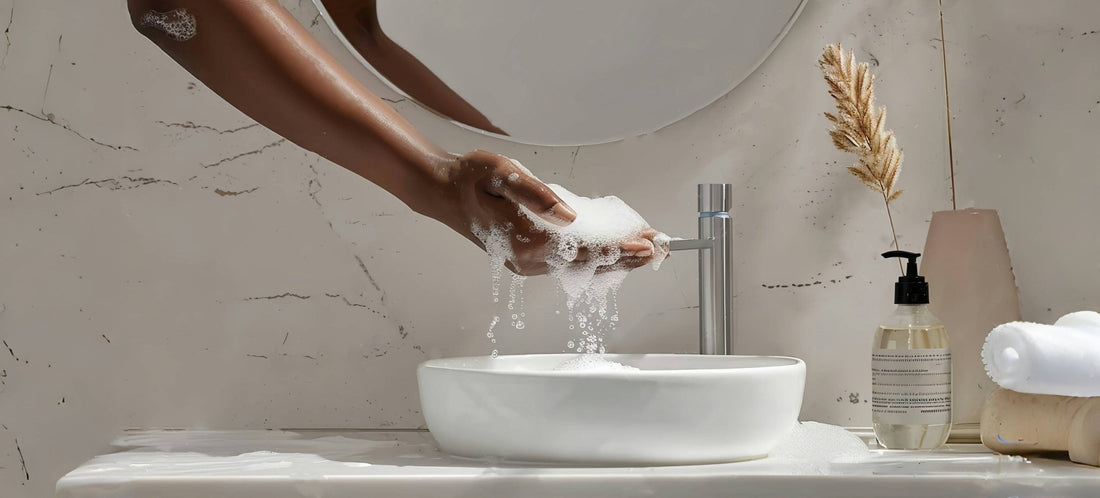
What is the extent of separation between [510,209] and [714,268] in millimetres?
249

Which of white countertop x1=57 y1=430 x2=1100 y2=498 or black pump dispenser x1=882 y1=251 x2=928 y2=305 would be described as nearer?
white countertop x1=57 y1=430 x2=1100 y2=498

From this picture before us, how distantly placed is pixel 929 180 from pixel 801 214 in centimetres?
14

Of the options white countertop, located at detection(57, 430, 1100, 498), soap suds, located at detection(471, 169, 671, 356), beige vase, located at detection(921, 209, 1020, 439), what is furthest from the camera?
beige vase, located at detection(921, 209, 1020, 439)

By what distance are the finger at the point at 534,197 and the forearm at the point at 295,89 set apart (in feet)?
0.23

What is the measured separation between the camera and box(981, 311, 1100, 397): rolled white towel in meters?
0.71


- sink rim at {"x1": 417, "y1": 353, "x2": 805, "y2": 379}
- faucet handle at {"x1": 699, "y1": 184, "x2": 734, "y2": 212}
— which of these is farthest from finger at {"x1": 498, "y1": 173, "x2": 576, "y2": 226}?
faucet handle at {"x1": 699, "y1": 184, "x2": 734, "y2": 212}

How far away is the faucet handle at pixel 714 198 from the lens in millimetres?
893

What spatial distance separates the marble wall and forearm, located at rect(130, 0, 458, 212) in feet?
0.65

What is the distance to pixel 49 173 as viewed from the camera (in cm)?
94

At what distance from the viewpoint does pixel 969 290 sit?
0.86m

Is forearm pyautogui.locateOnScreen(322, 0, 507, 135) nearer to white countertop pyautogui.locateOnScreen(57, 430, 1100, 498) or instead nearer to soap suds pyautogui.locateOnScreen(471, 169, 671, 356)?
soap suds pyautogui.locateOnScreen(471, 169, 671, 356)

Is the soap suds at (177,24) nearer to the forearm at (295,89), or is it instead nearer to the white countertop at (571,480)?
the forearm at (295,89)

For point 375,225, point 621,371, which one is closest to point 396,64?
point 375,225

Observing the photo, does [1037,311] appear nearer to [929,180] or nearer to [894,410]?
[929,180]
